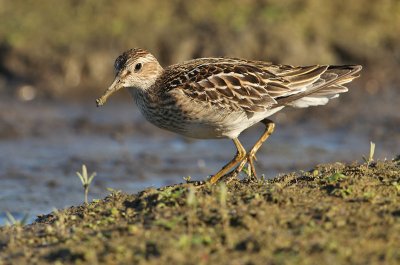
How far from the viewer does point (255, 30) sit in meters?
15.6

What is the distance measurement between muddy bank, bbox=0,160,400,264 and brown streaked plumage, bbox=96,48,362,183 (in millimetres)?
947

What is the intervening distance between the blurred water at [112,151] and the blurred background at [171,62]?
3 centimetres

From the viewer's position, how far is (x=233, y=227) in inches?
252

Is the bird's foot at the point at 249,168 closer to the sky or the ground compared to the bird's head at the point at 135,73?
closer to the ground

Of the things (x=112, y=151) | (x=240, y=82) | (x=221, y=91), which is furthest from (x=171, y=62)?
(x=221, y=91)

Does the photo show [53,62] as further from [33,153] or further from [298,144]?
[298,144]

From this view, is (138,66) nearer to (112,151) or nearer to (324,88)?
(324,88)

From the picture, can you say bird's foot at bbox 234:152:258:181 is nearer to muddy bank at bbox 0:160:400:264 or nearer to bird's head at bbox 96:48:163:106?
muddy bank at bbox 0:160:400:264

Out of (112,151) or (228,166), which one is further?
(112,151)

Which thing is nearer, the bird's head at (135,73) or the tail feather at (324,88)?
the tail feather at (324,88)

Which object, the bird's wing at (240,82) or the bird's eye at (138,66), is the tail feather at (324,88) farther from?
the bird's eye at (138,66)

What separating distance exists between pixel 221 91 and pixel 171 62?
6694 millimetres

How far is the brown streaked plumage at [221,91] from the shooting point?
8.62 metres

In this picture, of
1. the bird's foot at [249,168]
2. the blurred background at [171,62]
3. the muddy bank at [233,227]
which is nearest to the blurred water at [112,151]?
the blurred background at [171,62]
